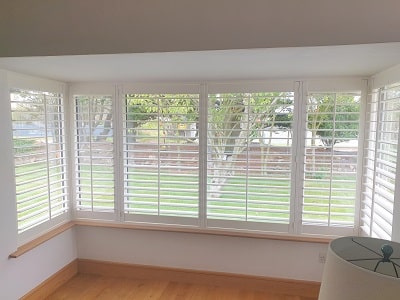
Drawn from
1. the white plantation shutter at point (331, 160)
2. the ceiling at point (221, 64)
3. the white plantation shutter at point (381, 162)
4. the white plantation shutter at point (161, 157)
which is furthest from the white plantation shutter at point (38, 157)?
the white plantation shutter at point (381, 162)

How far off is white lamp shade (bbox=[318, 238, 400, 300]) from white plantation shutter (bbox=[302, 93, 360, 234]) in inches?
67.7

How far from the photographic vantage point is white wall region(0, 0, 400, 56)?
158 cm

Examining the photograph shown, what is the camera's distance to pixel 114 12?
1.81m

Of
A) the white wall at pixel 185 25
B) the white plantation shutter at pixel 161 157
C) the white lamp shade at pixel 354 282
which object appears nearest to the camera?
the white lamp shade at pixel 354 282

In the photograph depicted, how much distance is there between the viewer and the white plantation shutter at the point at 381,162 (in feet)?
6.68

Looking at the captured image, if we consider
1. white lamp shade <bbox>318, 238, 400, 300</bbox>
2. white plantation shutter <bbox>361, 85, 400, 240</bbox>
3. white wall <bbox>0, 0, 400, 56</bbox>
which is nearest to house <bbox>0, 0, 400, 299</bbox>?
white wall <bbox>0, 0, 400, 56</bbox>

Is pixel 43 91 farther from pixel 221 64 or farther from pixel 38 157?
pixel 221 64

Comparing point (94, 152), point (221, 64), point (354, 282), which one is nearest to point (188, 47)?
point (221, 64)

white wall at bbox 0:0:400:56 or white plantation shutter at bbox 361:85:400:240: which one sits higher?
white wall at bbox 0:0:400:56

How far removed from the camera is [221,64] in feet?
6.83

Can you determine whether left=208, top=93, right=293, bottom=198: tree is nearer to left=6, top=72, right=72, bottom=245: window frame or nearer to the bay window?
the bay window

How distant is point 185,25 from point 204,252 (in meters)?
2.00

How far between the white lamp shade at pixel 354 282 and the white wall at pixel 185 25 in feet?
3.70

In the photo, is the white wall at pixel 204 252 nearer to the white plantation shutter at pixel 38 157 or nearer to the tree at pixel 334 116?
the white plantation shutter at pixel 38 157
